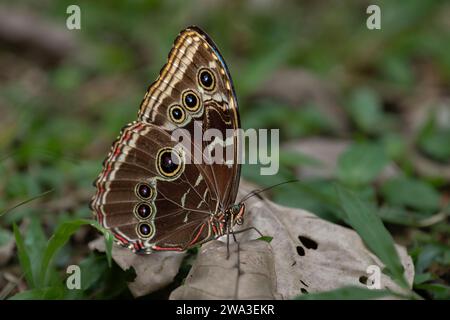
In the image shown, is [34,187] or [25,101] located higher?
[25,101]

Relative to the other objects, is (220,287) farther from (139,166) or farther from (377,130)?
(377,130)

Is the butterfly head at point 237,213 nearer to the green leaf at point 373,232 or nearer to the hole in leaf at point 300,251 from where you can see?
the hole in leaf at point 300,251

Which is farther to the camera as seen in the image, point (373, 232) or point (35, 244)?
point (35, 244)

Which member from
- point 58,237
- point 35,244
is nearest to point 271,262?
point 58,237

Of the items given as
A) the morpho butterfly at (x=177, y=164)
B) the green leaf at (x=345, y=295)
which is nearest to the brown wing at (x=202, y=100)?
the morpho butterfly at (x=177, y=164)

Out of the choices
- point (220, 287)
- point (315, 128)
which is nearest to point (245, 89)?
point (315, 128)

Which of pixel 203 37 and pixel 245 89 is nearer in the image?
pixel 203 37

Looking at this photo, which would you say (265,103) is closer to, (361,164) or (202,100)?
(361,164)
